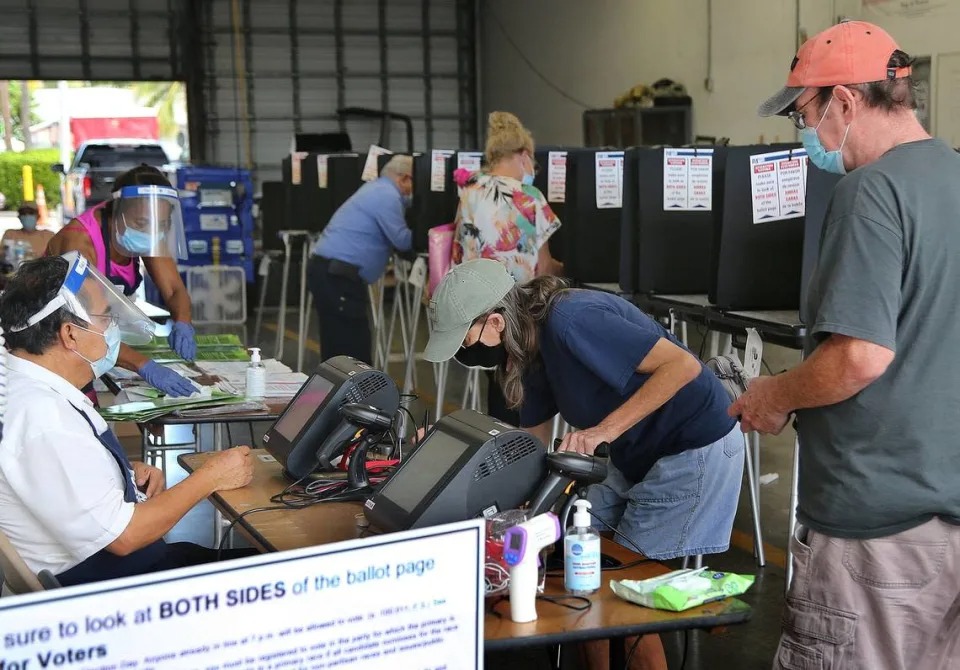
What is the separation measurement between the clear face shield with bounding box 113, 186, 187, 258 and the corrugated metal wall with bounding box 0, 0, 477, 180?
498 inches

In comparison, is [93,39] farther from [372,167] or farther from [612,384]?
[612,384]

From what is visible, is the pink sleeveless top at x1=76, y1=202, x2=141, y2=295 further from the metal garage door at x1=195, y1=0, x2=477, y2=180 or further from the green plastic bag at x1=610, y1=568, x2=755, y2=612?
the metal garage door at x1=195, y1=0, x2=477, y2=180

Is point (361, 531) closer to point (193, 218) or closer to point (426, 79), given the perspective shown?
point (193, 218)

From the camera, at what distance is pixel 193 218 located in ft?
41.3

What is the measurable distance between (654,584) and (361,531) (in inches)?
25.8

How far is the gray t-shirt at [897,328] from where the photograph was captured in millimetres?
1877

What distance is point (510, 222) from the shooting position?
5102 millimetres

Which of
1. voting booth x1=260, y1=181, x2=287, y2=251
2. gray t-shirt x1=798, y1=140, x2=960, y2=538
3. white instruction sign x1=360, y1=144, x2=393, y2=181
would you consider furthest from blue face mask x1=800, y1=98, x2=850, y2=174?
voting booth x1=260, y1=181, x2=287, y2=251

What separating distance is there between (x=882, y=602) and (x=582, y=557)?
513 millimetres

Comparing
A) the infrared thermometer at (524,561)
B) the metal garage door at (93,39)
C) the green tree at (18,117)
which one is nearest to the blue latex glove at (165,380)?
the infrared thermometer at (524,561)

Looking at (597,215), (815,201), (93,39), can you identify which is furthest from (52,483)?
(93,39)

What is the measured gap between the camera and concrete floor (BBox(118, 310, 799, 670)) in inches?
134

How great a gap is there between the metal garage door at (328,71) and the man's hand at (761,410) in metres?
15.0

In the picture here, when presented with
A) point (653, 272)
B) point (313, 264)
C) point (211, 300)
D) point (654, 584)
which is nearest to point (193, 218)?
point (211, 300)
